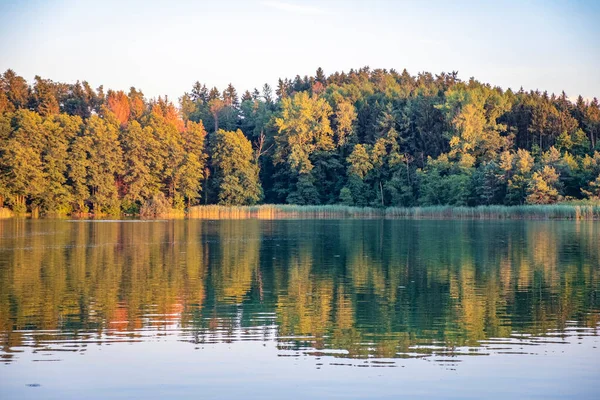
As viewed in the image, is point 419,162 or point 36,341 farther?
point 419,162

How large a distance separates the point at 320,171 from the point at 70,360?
237 feet

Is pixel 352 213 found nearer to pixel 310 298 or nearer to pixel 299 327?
pixel 310 298

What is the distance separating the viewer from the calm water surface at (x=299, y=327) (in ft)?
30.8

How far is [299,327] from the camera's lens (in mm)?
12984

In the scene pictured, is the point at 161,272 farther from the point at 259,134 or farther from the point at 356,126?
the point at 259,134

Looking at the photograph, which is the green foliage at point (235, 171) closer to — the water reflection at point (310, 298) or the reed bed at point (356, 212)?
the reed bed at point (356, 212)

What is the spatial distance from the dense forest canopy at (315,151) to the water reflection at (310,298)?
38.4m

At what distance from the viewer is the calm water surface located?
9375 mm

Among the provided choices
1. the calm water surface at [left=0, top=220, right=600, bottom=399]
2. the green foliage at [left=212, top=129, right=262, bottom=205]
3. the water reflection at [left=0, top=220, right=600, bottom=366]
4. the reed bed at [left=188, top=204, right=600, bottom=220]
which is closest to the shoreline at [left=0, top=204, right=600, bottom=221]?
the reed bed at [left=188, top=204, right=600, bottom=220]

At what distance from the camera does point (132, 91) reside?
98875mm

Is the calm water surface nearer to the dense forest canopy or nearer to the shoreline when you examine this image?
the shoreline

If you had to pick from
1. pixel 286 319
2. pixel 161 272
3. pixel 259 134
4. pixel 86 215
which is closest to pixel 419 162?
pixel 259 134

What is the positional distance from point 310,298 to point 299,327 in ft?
10.7

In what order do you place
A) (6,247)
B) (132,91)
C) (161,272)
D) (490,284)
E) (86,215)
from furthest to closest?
1. (132,91)
2. (86,215)
3. (6,247)
4. (161,272)
5. (490,284)
